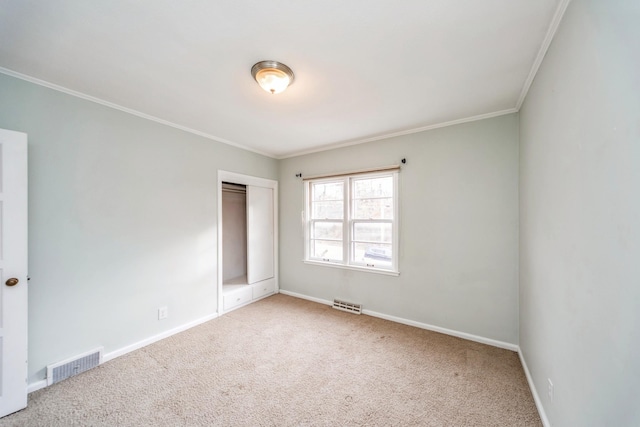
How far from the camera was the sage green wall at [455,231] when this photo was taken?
102 inches

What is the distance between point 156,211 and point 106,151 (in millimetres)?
725

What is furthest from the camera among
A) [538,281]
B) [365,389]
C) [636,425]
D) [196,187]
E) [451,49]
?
[196,187]

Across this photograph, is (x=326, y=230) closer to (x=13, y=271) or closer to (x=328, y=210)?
(x=328, y=210)

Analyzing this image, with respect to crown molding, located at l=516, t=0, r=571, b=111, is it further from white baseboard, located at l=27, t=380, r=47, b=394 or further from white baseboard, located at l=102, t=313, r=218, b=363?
white baseboard, located at l=27, t=380, r=47, b=394

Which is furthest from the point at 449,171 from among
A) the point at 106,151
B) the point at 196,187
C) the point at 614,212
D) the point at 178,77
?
the point at 106,151

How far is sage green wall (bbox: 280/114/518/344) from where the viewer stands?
8.53 feet

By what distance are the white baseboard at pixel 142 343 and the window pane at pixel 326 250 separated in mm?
1723

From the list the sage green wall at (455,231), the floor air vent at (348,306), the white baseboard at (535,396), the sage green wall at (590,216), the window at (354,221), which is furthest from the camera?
the floor air vent at (348,306)

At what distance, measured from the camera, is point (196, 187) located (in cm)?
316

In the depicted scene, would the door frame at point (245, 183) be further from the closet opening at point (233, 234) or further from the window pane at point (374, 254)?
the window pane at point (374, 254)

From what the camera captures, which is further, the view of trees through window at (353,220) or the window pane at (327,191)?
the window pane at (327,191)

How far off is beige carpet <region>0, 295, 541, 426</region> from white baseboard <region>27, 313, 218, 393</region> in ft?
0.23

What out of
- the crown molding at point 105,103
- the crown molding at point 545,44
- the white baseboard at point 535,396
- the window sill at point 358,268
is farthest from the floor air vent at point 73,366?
the crown molding at point 545,44

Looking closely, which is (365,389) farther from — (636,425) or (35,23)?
(35,23)
